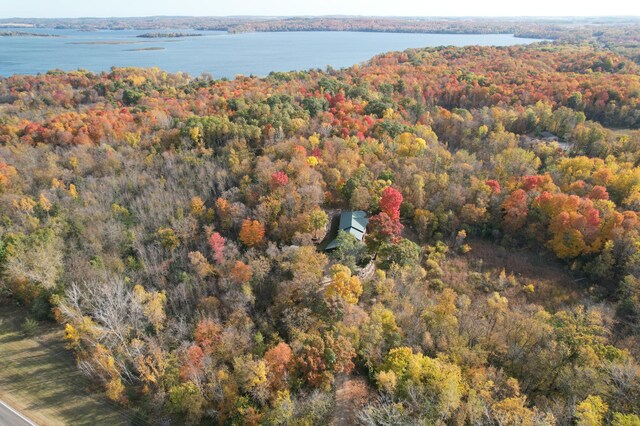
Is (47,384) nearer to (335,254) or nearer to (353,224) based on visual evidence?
(335,254)

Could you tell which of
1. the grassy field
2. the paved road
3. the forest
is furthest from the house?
the paved road

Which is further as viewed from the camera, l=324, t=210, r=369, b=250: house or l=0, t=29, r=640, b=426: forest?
l=324, t=210, r=369, b=250: house

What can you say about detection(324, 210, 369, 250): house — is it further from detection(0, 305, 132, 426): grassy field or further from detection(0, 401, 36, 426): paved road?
detection(0, 401, 36, 426): paved road

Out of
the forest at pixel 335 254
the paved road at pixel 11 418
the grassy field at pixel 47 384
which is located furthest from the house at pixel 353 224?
the paved road at pixel 11 418

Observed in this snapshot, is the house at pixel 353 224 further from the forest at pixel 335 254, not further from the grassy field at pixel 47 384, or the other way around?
the grassy field at pixel 47 384

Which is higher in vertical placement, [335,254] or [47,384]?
[335,254]

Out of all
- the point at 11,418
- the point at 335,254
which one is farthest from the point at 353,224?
the point at 11,418

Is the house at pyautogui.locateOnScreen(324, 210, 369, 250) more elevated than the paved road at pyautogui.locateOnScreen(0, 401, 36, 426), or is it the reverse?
the house at pyautogui.locateOnScreen(324, 210, 369, 250)
